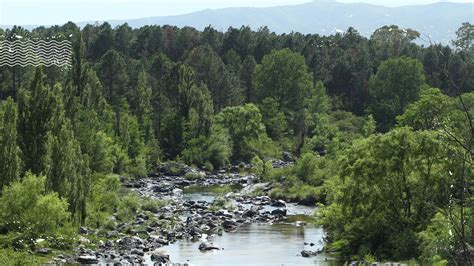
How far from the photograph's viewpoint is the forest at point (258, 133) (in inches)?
1722

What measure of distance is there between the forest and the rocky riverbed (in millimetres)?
1847

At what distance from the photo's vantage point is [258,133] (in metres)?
112

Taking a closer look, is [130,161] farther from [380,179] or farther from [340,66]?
[340,66]

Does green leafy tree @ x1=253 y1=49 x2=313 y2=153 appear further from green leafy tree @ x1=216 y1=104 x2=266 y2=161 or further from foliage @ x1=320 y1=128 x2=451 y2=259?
foliage @ x1=320 y1=128 x2=451 y2=259

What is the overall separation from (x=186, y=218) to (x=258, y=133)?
52.0 meters

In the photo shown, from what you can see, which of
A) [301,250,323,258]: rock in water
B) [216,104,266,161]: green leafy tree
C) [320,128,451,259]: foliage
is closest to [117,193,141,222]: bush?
[301,250,323,258]: rock in water

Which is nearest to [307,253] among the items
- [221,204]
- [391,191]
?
[391,191]

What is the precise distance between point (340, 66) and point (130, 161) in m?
66.1

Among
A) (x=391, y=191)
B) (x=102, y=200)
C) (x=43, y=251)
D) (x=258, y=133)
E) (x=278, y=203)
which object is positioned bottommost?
(x=278, y=203)

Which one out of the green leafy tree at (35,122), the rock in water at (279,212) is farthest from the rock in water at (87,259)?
the rock in water at (279,212)

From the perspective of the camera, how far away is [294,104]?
421 ft

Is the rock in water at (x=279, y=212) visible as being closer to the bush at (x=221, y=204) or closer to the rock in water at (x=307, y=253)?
the bush at (x=221, y=204)

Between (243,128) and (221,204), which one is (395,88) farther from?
(221,204)

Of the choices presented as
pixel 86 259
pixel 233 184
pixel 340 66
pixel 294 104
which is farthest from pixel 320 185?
pixel 340 66
